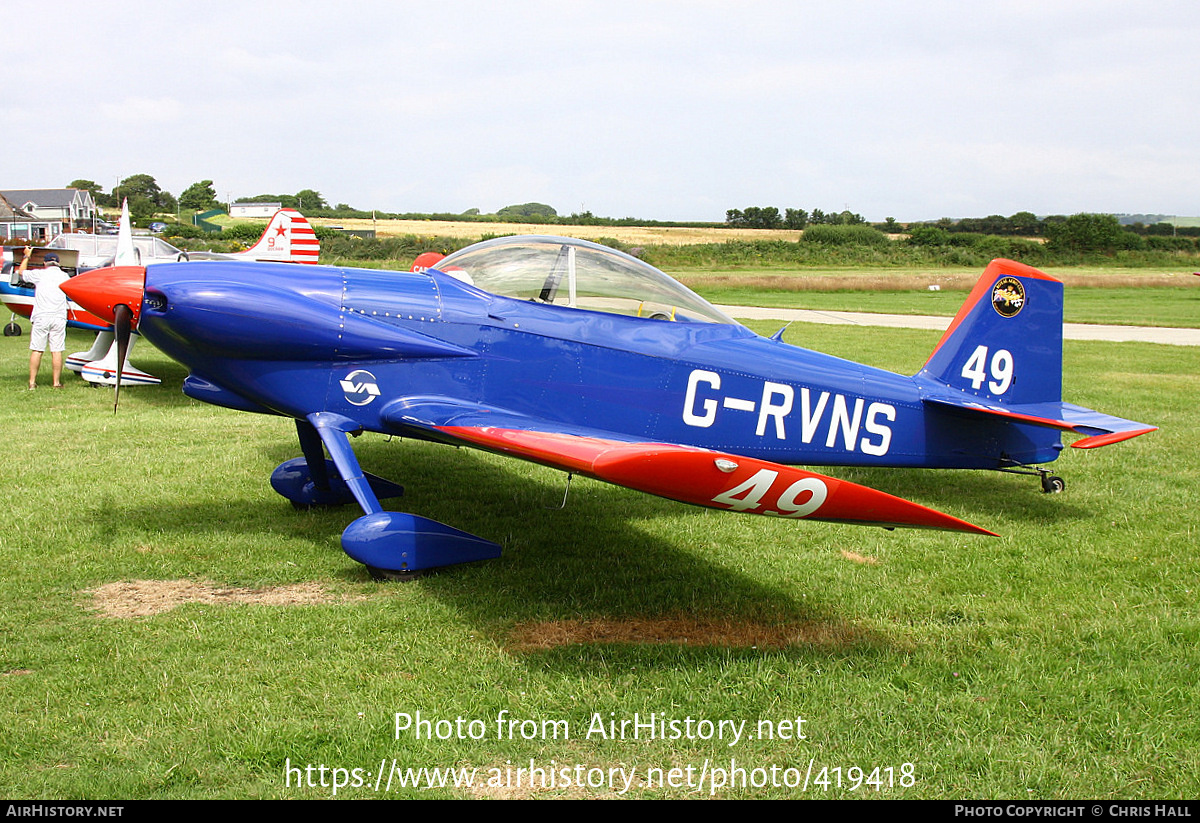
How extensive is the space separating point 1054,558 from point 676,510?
272 centimetres

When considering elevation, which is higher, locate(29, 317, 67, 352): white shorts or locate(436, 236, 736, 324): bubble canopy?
locate(436, 236, 736, 324): bubble canopy

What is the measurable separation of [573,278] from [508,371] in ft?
2.57

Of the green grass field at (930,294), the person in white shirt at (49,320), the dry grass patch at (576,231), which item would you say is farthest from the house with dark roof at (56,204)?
the person in white shirt at (49,320)

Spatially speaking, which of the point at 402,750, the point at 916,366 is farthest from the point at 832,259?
the point at 402,750

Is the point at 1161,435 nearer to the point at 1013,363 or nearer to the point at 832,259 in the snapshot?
the point at 1013,363

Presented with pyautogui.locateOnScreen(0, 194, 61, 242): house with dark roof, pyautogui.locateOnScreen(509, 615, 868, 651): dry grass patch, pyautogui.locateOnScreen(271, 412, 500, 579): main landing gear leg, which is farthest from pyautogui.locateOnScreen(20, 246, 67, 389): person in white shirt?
pyautogui.locateOnScreen(0, 194, 61, 242): house with dark roof

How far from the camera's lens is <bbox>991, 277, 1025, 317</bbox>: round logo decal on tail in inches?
263

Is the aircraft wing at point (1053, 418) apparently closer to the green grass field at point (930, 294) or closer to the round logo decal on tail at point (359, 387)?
the round logo decal on tail at point (359, 387)

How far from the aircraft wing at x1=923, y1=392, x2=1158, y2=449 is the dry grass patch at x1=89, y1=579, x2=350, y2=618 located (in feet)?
14.5

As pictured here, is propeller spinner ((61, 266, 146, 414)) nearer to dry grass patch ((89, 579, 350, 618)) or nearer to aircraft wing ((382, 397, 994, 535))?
dry grass patch ((89, 579, 350, 618))

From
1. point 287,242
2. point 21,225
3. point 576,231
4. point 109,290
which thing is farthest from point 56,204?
point 109,290

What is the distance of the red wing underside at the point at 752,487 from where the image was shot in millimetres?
3572

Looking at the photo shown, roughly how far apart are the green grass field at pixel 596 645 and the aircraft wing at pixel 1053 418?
2.26 ft

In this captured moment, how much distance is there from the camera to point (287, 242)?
1878 centimetres
